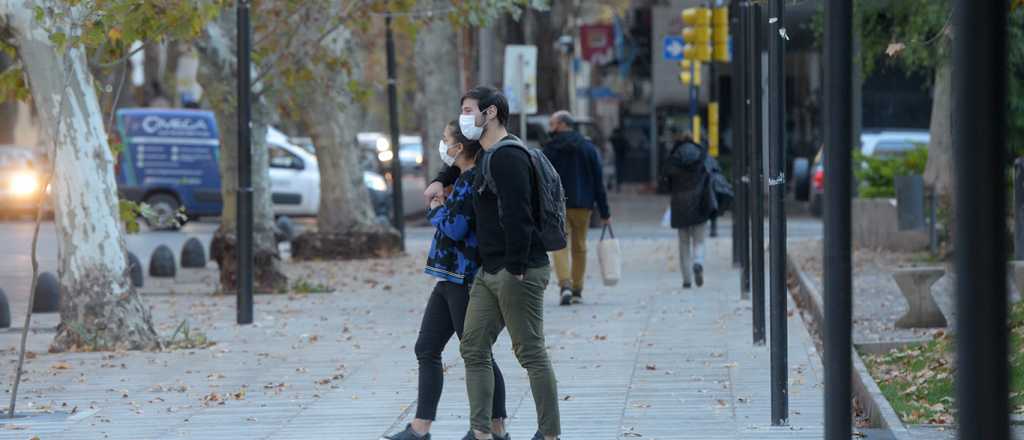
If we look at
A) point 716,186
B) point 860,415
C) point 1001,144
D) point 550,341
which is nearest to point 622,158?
point 716,186

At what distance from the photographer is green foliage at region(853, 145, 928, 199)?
21.0 metres

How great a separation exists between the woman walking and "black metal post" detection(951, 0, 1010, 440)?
156 inches

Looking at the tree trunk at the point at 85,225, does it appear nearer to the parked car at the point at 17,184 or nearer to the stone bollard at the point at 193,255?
the stone bollard at the point at 193,255

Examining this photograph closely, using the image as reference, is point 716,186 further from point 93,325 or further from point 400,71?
point 400,71

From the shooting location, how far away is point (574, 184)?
14156 millimetres

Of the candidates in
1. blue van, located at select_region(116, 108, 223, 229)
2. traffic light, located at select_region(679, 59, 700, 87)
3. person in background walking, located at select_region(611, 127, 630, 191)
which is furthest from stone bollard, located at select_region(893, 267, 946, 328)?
person in background walking, located at select_region(611, 127, 630, 191)

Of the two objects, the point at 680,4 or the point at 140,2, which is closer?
the point at 140,2

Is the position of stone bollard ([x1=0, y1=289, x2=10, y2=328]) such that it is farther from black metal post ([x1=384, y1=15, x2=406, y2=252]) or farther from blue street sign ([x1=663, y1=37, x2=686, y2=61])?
blue street sign ([x1=663, y1=37, x2=686, y2=61])

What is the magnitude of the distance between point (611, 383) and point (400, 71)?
4194 cm

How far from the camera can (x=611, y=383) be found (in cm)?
930

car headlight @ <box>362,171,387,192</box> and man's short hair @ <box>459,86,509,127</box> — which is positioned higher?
man's short hair @ <box>459,86,509,127</box>

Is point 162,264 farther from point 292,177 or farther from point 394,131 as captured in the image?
point 292,177

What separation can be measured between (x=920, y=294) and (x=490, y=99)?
6.02m

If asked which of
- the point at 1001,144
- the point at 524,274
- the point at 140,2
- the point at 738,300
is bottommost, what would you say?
the point at 738,300
